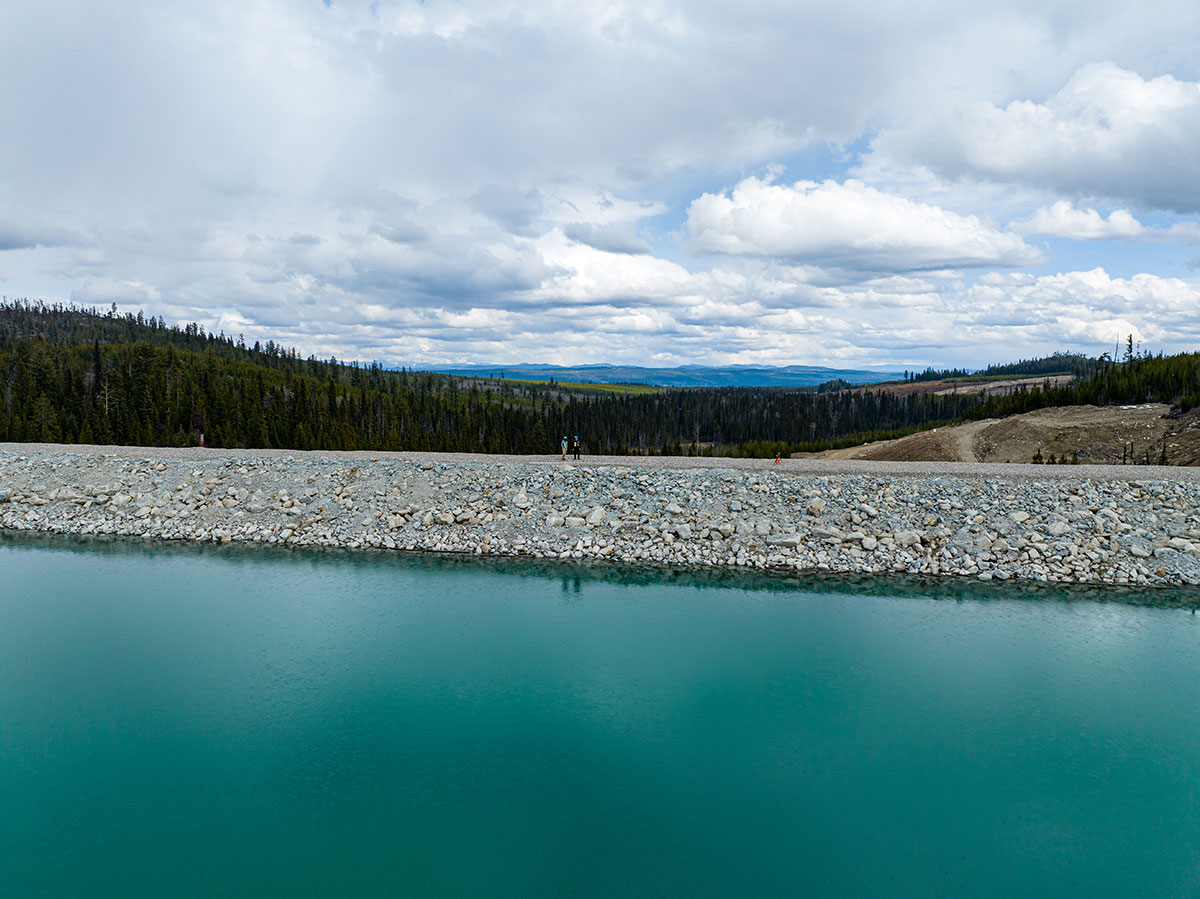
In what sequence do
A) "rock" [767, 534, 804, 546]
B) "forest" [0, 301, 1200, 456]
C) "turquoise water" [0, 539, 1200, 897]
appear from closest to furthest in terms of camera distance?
Answer: 1. "turquoise water" [0, 539, 1200, 897]
2. "rock" [767, 534, 804, 546]
3. "forest" [0, 301, 1200, 456]

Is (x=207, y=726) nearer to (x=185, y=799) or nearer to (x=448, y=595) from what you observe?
(x=185, y=799)

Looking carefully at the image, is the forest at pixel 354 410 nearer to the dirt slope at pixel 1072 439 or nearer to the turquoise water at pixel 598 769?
the dirt slope at pixel 1072 439

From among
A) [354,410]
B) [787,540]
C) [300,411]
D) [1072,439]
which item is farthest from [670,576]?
[354,410]

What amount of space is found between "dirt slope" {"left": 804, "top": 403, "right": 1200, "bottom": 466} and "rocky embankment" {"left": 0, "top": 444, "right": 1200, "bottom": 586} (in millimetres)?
20536

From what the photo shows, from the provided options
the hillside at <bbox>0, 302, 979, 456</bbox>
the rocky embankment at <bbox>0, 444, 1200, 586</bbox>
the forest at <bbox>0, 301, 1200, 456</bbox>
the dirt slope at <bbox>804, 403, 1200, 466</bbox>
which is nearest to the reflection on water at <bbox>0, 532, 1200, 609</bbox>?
the rocky embankment at <bbox>0, 444, 1200, 586</bbox>

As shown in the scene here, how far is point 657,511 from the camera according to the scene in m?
31.2

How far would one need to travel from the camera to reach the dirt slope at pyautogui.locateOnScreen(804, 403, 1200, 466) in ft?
161

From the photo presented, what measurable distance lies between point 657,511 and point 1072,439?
42.2m

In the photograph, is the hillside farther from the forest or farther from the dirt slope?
the dirt slope

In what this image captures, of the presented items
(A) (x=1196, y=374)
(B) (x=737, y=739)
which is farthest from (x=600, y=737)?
(A) (x=1196, y=374)

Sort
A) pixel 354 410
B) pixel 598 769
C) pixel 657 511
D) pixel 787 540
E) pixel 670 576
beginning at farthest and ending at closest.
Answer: pixel 354 410 → pixel 657 511 → pixel 787 540 → pixel 670 576 → pixel 598 769

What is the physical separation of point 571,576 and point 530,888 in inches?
685

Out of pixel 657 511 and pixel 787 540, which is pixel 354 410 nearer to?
pixel 657 511

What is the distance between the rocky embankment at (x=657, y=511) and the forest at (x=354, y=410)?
121ft
